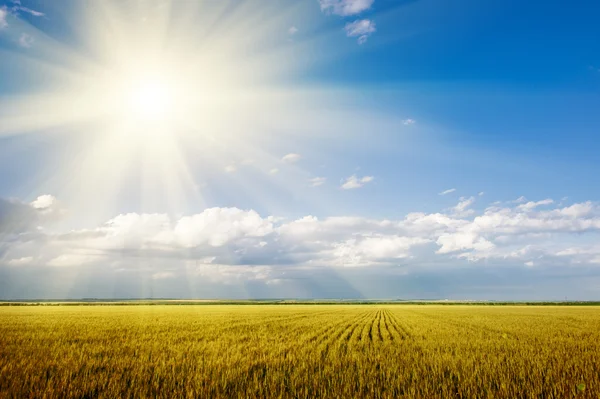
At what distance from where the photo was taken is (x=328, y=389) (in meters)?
7.46

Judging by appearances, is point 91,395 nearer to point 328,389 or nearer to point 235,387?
point 235,387

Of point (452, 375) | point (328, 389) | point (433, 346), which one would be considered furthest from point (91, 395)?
point (433, 346)

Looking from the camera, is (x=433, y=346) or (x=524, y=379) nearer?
(x=524, y=379)

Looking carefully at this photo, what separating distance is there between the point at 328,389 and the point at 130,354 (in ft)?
24.3

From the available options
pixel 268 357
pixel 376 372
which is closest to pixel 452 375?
pixel 376 372

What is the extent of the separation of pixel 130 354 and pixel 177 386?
5.32 meters

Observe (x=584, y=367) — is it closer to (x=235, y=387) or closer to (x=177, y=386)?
(x=235, y=387)

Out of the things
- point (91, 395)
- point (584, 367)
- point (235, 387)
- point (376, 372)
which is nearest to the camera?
point (91, 395)

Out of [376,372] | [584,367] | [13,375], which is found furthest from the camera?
[584,367]

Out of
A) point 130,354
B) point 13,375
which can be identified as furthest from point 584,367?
point 13,375

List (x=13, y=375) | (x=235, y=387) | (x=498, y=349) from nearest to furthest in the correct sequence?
(x=235, y=387) → (x=13, y=375) → (x=498, y=349)

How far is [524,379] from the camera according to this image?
340 inches

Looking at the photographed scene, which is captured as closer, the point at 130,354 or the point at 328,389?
the point at 328,389

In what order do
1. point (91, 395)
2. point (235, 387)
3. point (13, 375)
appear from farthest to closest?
1. point (13, 375)
2. point (235, 387)
3. point (91, 395)
